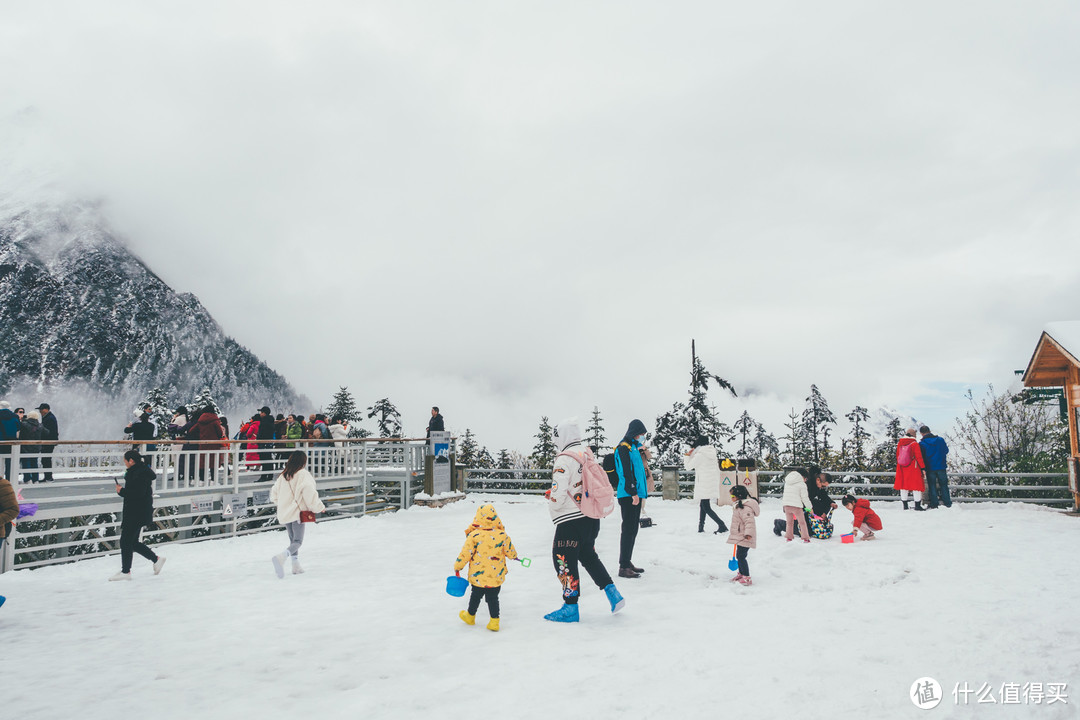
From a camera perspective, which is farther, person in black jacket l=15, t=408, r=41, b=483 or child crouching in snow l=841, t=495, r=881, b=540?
person in black jacket l=15, t=408, r=41, b=483

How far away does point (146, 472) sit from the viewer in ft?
29.4

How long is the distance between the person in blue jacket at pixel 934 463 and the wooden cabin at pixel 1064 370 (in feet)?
10.5

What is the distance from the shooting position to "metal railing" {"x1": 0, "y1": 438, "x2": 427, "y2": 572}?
10531 mm

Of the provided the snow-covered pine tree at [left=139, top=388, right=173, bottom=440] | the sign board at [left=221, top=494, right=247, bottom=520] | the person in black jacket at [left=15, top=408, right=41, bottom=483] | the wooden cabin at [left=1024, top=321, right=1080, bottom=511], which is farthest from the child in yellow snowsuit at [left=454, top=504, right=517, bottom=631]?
A: the snow-covered pine tree at [left=139, top=388, right=173, bottom=440]

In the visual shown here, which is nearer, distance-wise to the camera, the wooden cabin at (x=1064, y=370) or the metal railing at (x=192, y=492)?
the metal railing at (x=192, y=492)

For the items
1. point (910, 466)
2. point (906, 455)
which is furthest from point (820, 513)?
point (910, 466)

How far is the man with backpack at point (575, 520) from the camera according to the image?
6.59m

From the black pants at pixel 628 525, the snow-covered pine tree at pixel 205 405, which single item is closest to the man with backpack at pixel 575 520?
the black pants at pixel 628 525

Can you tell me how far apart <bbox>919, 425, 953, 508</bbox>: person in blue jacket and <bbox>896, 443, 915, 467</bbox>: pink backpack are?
0.86 feet

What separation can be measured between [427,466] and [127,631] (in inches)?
478

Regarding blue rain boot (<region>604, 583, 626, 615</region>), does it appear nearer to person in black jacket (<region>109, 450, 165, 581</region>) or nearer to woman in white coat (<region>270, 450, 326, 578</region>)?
woman in white coat (<region>270, 450, 326, 578</region>)

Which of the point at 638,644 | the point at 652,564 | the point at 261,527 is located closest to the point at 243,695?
the point at 638,644

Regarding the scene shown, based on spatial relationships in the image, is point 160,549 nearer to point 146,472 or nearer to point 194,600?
point 146,472

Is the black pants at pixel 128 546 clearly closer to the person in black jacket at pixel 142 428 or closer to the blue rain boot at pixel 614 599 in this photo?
the blue rain boot at pixel 614 599
